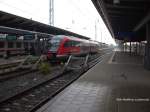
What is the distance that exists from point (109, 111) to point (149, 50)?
516 inches

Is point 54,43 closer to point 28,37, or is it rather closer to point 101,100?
point 28,37

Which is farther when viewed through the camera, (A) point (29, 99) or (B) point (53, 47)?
(B) point (53, 47)

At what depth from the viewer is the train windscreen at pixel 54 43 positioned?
25.7m

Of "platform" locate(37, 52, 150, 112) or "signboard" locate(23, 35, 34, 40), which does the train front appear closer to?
"signboard" locate(23, 35, 34, 40)

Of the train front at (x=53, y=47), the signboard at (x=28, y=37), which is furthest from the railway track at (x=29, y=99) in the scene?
the signboard at (x=28, y=37)

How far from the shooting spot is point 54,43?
26.2 meters

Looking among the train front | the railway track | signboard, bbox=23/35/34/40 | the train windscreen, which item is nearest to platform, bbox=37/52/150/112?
the railway track

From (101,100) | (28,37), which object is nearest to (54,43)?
(28,37)

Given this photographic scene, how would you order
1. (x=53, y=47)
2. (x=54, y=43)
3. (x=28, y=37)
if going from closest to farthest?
(x=28, y=37) → (x=53, y=47) → (x=54, y=43)

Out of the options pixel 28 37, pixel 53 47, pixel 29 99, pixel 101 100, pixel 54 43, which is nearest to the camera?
pixel 101 100

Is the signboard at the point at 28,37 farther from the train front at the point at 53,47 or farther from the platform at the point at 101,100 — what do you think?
the platform at the point at 101,100

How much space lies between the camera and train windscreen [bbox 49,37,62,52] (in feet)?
84.3

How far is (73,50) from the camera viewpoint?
28.9 meters

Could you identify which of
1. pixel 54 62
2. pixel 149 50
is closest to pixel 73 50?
pixel 54 62
